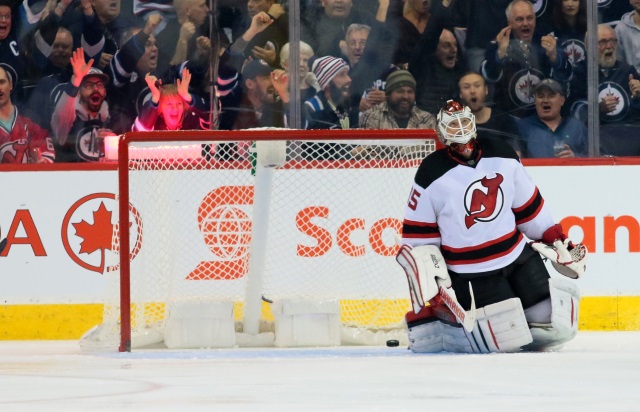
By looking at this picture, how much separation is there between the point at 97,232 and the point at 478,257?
201 centimetres

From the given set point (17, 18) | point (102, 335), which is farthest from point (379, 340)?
point (17, 18)

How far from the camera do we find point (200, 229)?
587 centimetres

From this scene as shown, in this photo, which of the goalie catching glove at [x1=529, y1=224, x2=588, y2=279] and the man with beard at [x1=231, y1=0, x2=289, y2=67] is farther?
the man with beard at [x1=231, y1=0, x2=289, y2=67]

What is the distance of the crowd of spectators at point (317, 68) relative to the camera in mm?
6938

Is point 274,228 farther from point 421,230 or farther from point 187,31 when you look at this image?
point 187,31

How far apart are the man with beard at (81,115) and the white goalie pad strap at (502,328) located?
9.18 feet

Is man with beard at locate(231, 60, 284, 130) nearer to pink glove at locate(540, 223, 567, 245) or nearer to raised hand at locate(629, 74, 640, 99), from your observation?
raised hand at locate(629, 74, 640, 99)

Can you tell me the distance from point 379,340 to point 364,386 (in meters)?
1.90

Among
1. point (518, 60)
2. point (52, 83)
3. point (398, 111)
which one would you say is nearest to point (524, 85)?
point (518, 60)

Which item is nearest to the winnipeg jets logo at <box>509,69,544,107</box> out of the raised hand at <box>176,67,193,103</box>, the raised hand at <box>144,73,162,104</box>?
the raised hand at <box>176,67,193,103</box>

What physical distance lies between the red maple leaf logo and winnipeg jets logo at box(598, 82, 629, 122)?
2623mm

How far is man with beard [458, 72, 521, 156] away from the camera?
7.09 meters

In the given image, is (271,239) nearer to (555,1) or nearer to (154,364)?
(154,364)

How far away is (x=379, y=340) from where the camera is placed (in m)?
5.25
